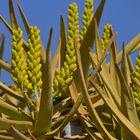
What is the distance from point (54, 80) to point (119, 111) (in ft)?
0.67

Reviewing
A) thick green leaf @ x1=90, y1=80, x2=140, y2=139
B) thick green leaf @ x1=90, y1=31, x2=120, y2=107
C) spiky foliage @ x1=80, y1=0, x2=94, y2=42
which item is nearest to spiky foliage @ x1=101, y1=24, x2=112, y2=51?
spiky foliage @ x1=80, y1=0, x2=94, y2=42

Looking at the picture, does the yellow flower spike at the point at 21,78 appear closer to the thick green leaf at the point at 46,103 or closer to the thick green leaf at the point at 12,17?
the thick green leaf at the point at 46,103

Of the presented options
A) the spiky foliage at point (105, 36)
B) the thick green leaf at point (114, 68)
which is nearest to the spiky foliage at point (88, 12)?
the spiky foliage at point (105, 36)

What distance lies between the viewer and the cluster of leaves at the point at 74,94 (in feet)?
2.74

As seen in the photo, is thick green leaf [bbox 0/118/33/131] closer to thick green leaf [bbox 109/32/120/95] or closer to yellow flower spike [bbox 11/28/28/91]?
yellow flower spike [bbox 11/28/28/91]

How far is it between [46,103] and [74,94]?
0.06 meters

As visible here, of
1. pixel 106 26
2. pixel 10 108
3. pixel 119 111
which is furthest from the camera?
pixel 106 26

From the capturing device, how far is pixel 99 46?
0.94 metres

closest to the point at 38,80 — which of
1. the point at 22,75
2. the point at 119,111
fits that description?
the point at 22,75

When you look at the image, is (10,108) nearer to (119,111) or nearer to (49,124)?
(49,124)

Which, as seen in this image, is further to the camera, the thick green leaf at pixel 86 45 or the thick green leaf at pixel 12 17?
the thick green leaf at pixel 12 17

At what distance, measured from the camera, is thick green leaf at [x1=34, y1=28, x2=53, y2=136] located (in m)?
0.85

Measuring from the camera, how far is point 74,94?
36.6 inches

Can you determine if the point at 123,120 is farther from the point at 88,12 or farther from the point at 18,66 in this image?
the point at 88,12
